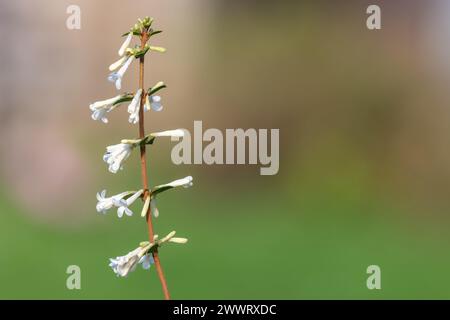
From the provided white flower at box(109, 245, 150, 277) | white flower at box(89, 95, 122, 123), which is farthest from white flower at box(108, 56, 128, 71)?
white flower at box(109, 245, 150, 277)

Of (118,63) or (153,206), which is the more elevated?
(118,63)

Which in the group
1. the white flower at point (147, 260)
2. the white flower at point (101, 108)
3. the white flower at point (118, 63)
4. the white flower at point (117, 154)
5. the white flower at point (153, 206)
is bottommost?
the white flower at point (147, 260)

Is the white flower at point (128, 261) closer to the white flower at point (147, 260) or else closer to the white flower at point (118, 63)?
the white flower at point (147, 260)

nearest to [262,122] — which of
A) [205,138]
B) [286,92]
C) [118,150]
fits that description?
[286,92]

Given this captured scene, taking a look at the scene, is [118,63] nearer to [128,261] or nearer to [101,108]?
[101,108]

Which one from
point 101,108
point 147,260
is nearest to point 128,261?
point 147,260

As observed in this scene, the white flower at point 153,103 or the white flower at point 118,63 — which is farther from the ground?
the white flower at point 118,63

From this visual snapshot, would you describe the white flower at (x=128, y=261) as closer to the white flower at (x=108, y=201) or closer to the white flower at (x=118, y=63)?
the white flower at (x=108, y=201)

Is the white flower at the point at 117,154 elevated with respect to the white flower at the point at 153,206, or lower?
elevated

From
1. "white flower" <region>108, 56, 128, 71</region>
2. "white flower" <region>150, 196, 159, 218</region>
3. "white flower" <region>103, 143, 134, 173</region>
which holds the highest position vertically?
"white flower" <region>108, 56, 128, 71</region>

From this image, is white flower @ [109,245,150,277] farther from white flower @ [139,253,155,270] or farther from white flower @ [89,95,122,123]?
white flower @ [89,95,122,123]

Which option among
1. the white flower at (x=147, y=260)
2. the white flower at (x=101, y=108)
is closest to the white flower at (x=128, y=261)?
the white flower at (x=147, y=260)

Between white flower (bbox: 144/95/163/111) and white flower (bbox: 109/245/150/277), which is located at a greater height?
white flower (bbox: 144/95/163/111)
